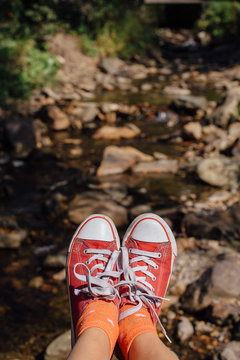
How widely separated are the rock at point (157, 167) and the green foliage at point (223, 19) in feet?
39.1

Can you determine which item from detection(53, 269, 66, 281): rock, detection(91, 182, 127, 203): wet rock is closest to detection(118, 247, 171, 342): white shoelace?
detection(53, 269, 66, 281): rock

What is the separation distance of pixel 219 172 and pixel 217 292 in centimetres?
227

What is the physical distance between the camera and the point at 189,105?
25.2 feet

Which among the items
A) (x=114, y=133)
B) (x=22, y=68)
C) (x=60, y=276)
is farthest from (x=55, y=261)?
(x=22, y=68)

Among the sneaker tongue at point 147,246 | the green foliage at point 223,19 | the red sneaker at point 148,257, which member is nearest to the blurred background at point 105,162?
the red sneaker at point 148,257

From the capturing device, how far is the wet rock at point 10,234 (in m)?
3.53

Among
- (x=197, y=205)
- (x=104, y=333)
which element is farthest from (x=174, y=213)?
(x=104, y=333)

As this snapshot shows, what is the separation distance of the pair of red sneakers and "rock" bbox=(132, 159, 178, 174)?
8.08 ft

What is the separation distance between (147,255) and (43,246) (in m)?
1.38

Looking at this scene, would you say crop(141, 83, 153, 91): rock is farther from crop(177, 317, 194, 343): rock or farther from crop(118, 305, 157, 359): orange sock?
crop(118, 305, 157, 359): orange sock

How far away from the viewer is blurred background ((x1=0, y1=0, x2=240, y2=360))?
2.65m

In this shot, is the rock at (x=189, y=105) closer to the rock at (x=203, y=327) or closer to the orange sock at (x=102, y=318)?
the rock at (x=203, y=327)

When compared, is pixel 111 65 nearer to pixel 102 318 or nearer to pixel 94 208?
pixel 94 208

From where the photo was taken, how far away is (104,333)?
1.85 meters
